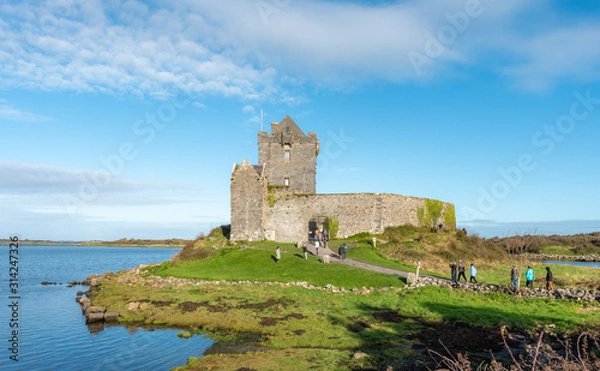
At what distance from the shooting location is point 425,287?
25406 millimetres

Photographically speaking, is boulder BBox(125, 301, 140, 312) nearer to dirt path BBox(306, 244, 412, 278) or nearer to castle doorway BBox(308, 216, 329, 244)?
dirt path BBox(306, 244, 412, 278)

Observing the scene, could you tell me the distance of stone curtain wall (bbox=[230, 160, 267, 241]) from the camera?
4459cm

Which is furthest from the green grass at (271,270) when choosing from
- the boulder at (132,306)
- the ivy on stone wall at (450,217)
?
the ivy on stone wall at (450,217)

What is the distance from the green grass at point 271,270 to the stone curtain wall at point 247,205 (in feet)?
16.5

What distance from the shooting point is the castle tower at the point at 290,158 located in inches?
2172

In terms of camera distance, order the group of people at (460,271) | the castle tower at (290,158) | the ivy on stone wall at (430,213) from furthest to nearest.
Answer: the castle tower at (290,158) < the ivy on stone wall at (430,213) < the group of people at (460,271)

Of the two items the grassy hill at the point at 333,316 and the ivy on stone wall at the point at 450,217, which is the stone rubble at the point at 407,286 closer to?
the grassy hill at the point at 333,316

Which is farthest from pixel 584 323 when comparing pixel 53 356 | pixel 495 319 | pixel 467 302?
pixel 53 356

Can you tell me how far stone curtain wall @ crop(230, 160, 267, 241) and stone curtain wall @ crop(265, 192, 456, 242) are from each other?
347cm

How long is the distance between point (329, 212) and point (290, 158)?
1048cm

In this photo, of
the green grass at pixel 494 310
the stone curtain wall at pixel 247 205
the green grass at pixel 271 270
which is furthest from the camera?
the stone curtain wall at pixel 247 205

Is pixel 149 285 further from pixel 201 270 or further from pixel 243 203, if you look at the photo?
pixel 243 203

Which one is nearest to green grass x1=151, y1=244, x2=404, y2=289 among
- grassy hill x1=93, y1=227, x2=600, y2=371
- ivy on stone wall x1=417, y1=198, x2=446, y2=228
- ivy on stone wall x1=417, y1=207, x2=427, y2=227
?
grassy hill x1=93, y1=227, x2=600, y2=371

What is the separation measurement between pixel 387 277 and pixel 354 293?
12.2ft
